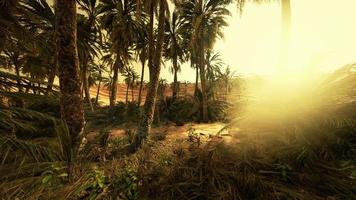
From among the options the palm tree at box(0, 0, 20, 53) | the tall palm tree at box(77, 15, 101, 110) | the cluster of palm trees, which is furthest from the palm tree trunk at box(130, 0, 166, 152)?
the tall palm tree at box(77, 15, 101, 110)

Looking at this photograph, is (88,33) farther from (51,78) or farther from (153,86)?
(51,78)

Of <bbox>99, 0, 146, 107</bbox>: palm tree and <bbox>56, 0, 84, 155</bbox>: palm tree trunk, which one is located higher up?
<bbox>99, 0, 146, 107</bbox>: palm tree

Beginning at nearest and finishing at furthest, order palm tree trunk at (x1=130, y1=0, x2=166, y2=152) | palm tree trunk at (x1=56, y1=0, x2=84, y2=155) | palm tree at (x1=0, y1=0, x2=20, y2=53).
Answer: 1. palm tree at (x1=0, y1=0, x2=20, y2=53)
2. palm tree trunk at (x1=56, y1=0, x2=84, y2=155)
3. palm tree trunk at (x1=130, y1=0, x2=166, y2=152)

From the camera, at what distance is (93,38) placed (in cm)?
1647

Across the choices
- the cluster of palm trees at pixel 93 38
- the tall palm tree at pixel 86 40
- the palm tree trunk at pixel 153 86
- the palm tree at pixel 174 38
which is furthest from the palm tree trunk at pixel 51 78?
the palm tree at pixel 174 38

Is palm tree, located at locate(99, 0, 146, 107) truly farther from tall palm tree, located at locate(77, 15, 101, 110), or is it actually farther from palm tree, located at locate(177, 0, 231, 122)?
palm tree, located at locate(177, 0, 231, 122)

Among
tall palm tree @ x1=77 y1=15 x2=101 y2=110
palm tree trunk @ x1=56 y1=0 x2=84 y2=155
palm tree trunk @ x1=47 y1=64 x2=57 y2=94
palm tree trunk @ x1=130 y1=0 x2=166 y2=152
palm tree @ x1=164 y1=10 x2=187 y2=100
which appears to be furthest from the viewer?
palm tree @ x1=164 y1=10 x2=187 y2=100

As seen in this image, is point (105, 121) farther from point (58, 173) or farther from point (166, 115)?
point (58, 173)

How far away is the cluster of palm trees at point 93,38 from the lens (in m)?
3.83

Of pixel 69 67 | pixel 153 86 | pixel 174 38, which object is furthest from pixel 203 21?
pixel 69 67

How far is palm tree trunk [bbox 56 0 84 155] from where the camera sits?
415cm

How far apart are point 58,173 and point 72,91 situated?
1.99 m

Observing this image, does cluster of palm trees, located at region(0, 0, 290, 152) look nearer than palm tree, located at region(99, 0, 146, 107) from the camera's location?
Yes

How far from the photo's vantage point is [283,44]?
29.3ft
